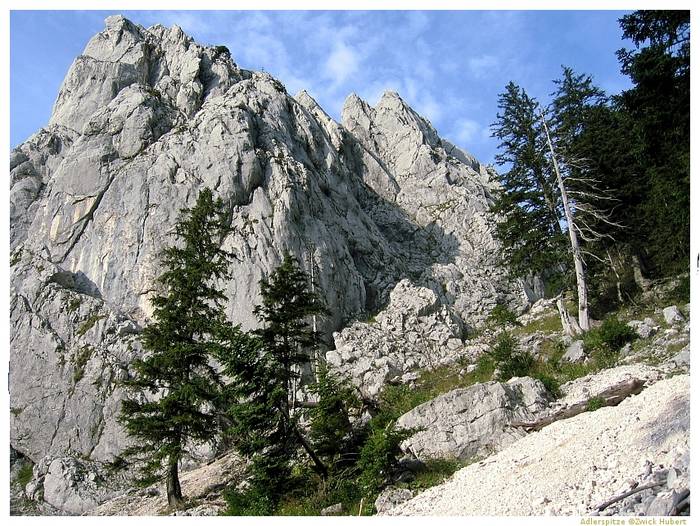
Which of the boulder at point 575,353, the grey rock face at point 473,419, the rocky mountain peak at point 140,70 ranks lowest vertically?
the grey rock face at point 473,419

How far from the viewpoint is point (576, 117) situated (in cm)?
3178

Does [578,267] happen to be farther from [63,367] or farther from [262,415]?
[63,367]

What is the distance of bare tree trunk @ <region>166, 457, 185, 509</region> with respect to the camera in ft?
52.9

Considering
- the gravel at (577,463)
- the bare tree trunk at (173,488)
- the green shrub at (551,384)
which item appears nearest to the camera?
the gravel at (577,463)

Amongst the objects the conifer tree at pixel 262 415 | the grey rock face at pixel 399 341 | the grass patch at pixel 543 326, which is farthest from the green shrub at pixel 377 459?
the grass patch at pixel 543 326

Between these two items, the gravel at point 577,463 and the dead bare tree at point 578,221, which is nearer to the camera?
the gravel at point 577,463

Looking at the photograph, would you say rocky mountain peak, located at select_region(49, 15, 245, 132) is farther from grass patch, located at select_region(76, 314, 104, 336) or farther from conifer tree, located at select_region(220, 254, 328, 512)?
conifer tree, located at select_region(220, 254, 328, 512)

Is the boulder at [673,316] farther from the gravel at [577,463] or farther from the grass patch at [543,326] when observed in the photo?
the grass patch at [543,326]

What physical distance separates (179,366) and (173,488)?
383 centimetres

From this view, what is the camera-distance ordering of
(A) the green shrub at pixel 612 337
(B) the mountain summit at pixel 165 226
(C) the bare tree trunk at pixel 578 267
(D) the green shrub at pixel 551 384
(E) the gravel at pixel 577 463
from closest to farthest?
(E) the gravel at pixel 577 463, (D) the green shrub at pixel 551 384, (A) the green shrub at pixel 612 337, (C) the bare tree trunk at pixel 578 267, (B) the mountain summit at pixel 165 226

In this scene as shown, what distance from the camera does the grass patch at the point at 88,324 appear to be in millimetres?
30094

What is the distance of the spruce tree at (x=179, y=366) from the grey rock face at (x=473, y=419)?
21.2ft

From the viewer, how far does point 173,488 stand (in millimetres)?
16328
